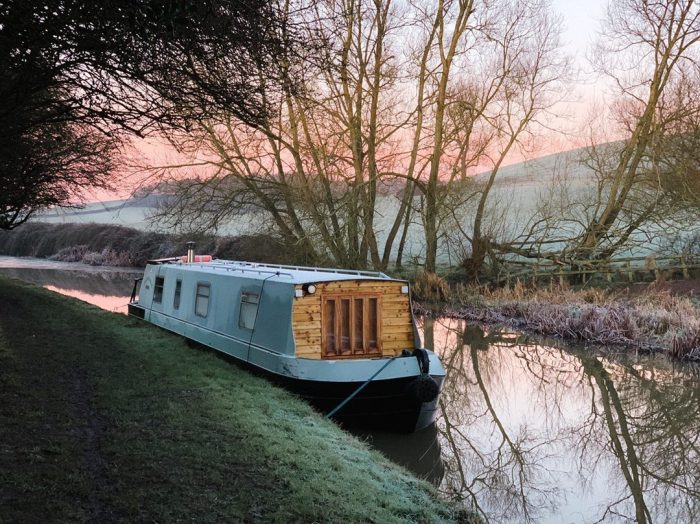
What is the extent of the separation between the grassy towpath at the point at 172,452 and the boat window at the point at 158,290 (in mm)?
4172

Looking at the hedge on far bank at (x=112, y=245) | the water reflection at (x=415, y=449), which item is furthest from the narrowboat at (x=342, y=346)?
the hedge on far bank at (x=112, y=245)

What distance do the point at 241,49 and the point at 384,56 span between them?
1418 centimetres

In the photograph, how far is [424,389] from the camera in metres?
7.77

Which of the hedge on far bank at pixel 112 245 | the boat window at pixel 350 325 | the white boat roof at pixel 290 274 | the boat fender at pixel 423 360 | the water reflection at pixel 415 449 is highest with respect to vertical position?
the hedge on far bank at pixel 112 245

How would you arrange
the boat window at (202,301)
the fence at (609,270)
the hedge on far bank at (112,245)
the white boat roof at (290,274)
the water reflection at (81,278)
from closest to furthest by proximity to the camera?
1. the white boat roof at (290,274)
2. the boat window at (202,301)
3. the fence at (609,270)
4. the water reflection at (81,278)
5. the hedge on far bank at (112,245)

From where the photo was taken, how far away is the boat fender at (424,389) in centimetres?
778

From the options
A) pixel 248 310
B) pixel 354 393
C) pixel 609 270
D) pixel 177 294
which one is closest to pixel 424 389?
pixel 354 393

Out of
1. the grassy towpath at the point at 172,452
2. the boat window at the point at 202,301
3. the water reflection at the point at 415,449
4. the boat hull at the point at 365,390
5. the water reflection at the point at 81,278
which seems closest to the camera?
the grassy towpath at the point at 172,452

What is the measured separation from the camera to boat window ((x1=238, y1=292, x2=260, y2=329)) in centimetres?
931

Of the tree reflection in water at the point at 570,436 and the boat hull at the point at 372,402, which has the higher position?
the boat hull at the point at 372,402

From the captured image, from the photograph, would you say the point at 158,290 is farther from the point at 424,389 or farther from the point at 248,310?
the point at 424,389

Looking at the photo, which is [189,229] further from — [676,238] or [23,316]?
[676,238]

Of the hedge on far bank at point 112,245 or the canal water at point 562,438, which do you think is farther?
the hedge on far bank at point 112,245

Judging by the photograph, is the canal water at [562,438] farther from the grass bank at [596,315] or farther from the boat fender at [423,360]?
the boat fender at [423,360]
